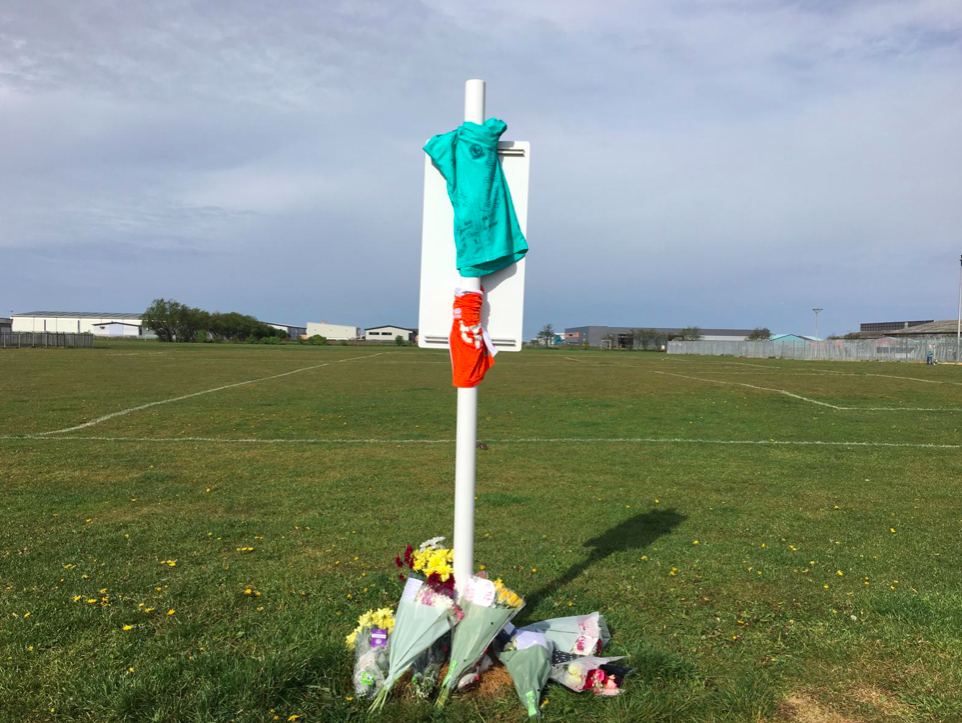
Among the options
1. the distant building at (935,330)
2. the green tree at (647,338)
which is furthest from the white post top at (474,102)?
the green tree at (647,338)

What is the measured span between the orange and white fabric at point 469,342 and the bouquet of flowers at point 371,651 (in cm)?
110

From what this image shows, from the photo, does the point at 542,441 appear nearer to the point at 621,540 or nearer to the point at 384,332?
the point at 621,540

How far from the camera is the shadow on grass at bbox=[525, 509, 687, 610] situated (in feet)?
13.2

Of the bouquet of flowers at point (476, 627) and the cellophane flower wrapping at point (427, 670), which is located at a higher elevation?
the bouquet of flowers at point (476, 627)

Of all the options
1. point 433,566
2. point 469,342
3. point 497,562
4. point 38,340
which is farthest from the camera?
point 38,340

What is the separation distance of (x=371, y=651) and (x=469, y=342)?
4.61ft

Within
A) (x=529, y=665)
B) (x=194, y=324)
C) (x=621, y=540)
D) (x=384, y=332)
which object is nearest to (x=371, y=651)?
(x=529, y=665)

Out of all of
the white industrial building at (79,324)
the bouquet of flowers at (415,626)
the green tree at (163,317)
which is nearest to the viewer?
the bouquet of flowers at (415,626)

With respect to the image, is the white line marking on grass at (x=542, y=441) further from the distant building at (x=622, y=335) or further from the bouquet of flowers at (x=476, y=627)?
the distant building at (x=622, y=335)

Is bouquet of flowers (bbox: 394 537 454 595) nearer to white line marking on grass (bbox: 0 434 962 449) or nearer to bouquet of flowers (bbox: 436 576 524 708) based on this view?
bouquet of flowers (bbox: 436 576 524 708)

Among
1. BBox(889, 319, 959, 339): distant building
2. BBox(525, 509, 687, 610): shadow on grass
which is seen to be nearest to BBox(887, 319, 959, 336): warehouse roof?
BBox(889, 319, 959, 339): distant building

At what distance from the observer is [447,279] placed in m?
3.01

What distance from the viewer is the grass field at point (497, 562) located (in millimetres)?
2758

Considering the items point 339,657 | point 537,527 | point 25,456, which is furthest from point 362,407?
point 339,657
